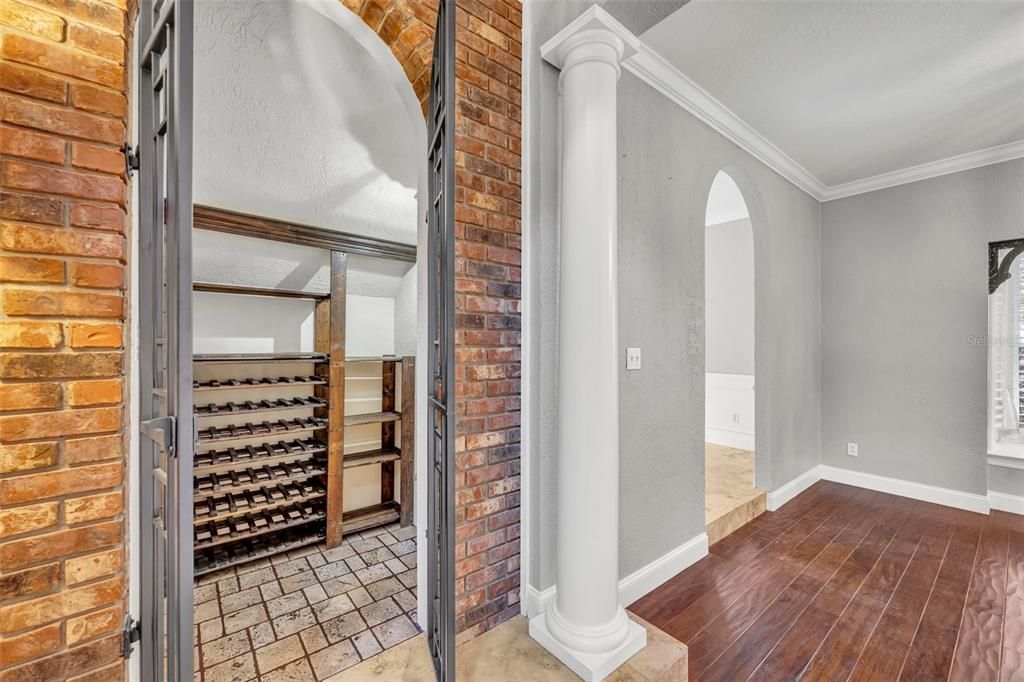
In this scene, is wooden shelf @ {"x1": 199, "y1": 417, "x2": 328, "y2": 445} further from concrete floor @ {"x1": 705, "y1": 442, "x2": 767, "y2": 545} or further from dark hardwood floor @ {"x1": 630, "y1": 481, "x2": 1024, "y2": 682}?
concrete floor @ {"x1": 705, "y1": 442, "x2": 767, "y2": 545}

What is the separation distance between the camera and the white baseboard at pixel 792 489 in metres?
3.13

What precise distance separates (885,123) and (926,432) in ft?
7.73

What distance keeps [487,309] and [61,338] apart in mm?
1210

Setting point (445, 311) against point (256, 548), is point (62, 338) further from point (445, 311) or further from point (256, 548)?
point (256, 548)

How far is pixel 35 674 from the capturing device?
1.00 meters

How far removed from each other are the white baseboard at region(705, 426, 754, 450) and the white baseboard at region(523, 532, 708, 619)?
216 cm

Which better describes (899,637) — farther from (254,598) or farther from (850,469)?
(254,598)

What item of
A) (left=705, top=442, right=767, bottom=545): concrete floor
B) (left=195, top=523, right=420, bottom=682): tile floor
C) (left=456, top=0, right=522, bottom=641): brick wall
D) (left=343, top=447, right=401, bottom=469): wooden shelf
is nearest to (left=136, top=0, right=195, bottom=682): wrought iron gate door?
(left=195, top=523, right=420, bottom=682): tile floor

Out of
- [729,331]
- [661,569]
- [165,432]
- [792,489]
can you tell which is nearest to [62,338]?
[165,432]

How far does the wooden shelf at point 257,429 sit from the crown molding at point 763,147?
2.78 m

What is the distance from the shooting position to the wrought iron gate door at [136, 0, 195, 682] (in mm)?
884

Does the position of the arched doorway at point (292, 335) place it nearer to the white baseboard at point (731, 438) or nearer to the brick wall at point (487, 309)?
the brick wall at point (487, 309)

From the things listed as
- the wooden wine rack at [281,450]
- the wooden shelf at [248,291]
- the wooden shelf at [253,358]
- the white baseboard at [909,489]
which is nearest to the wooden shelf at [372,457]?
the wooden wine rack at [281,450]

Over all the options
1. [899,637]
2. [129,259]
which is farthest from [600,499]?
[129,259]
